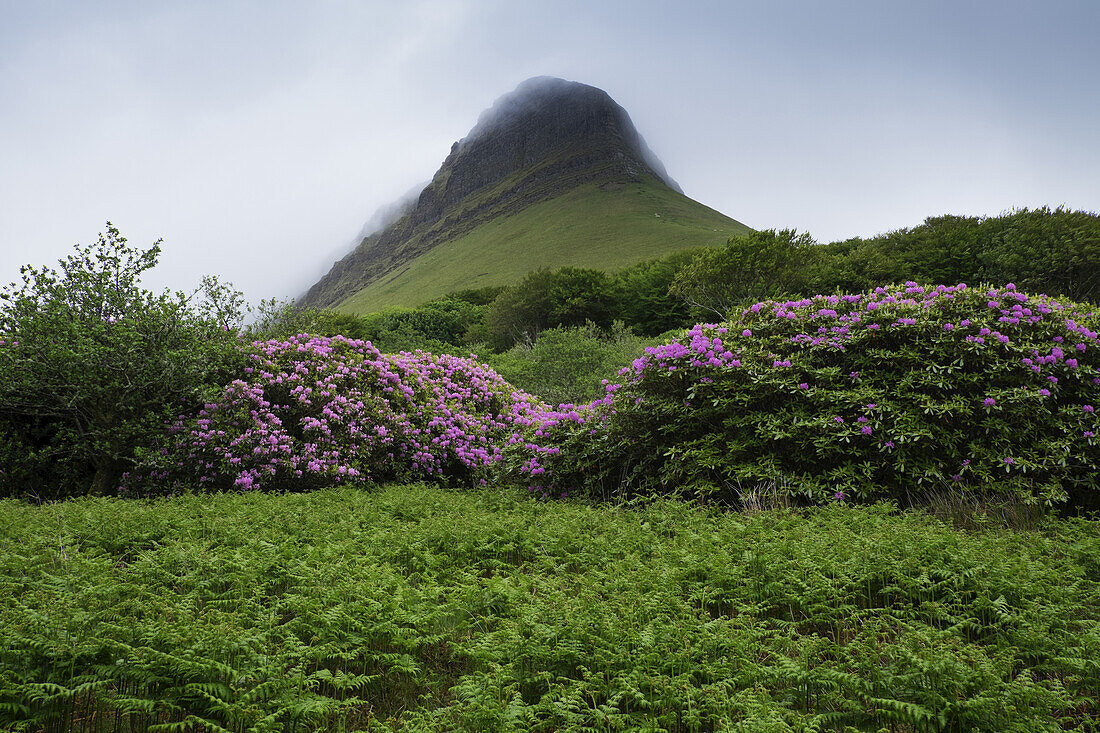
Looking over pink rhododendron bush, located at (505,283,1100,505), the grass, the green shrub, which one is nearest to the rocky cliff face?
the green shrub

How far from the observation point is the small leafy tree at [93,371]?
30.7ft

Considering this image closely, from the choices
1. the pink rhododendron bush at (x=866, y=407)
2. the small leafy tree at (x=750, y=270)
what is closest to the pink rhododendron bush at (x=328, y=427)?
the pink rhododendron bush at (x=866, y=407)

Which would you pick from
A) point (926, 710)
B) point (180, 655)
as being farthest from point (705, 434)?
point (180, 655)

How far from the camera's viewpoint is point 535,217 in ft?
447

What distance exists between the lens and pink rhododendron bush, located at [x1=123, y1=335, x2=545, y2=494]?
9.82m

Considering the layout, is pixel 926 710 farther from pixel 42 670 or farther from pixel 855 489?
pixel 855 489

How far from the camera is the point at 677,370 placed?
8281 mm

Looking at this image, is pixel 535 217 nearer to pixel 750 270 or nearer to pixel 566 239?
pixel 566 239

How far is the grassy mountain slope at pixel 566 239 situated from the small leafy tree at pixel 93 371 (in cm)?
7317

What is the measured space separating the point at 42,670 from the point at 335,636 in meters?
1.32

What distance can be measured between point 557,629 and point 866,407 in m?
5.42

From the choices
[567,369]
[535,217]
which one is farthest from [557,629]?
[535,217]

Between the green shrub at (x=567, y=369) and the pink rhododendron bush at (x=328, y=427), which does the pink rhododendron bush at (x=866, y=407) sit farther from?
the green shrub at (x=567, y=369)

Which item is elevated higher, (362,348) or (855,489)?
(362,348)
